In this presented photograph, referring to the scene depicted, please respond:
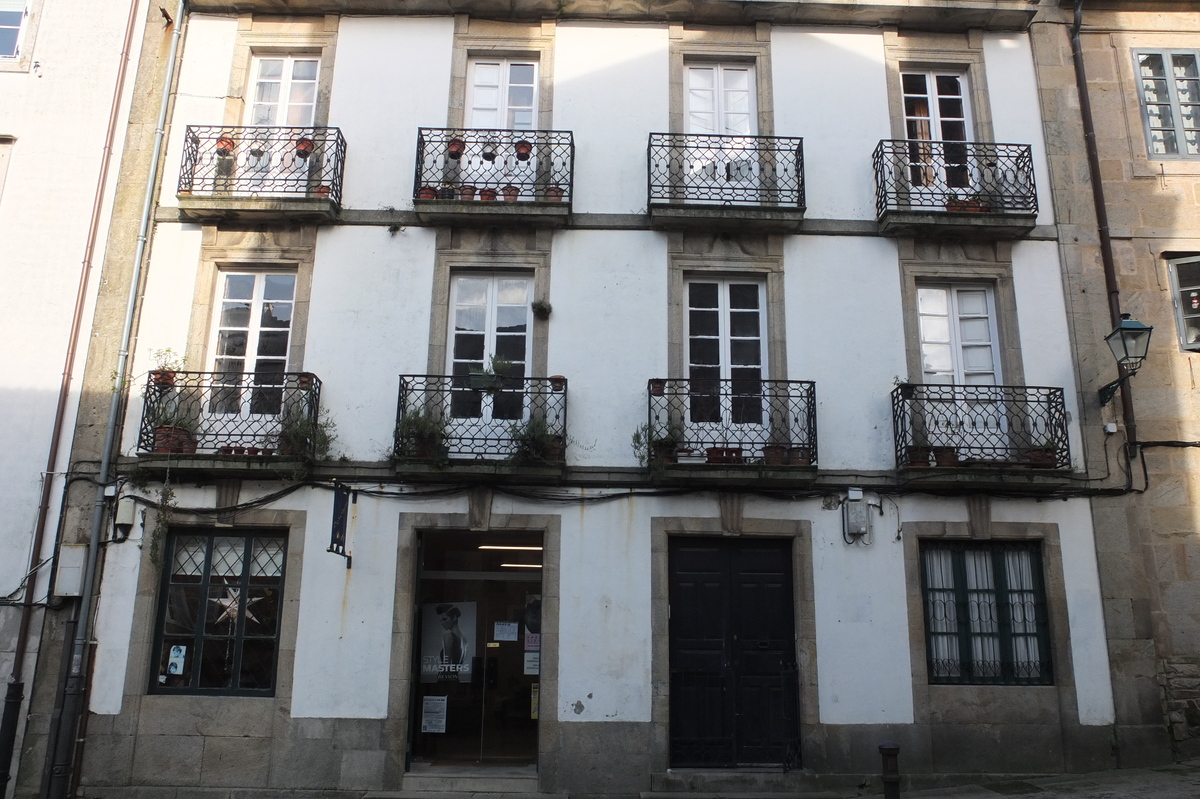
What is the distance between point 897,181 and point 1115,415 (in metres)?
3.75

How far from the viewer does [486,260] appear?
1039 cm

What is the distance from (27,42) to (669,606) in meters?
10.6

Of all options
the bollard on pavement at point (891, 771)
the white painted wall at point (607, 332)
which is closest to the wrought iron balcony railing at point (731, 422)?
the white painted wall at point (607, 332)

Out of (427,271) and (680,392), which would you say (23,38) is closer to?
(427,271)

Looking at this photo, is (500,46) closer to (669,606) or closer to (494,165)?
(494,165)

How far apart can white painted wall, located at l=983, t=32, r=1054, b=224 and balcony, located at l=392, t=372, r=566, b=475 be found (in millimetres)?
6484

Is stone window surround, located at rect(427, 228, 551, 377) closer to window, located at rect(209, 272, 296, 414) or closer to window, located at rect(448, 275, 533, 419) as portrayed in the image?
window, located at rect(448, 275, 533, 419)

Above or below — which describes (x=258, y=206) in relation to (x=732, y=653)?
above

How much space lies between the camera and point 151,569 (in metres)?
9.53

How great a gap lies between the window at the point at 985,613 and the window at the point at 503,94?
723 cm

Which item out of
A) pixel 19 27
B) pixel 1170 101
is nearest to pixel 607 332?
pixel 1170 101

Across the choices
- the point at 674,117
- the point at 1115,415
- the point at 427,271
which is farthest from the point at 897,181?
the point at 427,271

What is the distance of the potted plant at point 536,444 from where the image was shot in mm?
9461

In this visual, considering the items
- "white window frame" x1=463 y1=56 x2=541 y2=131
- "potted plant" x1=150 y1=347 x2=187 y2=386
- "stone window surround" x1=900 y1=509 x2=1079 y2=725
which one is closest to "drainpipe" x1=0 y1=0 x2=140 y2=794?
"potted plant" x1=150 y1=347 x2=187 y2=386
